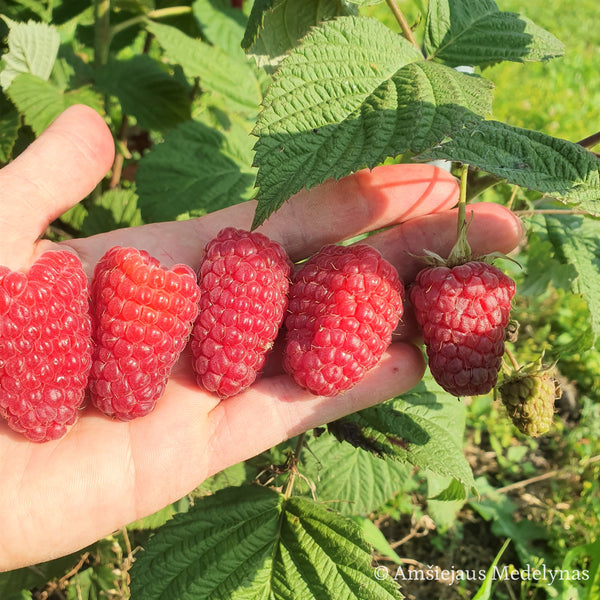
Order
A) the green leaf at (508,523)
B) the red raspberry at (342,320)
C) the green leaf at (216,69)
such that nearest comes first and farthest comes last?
the red raspberry at (342,320), the green leaf at (216,69), the green leaf at (508,523)

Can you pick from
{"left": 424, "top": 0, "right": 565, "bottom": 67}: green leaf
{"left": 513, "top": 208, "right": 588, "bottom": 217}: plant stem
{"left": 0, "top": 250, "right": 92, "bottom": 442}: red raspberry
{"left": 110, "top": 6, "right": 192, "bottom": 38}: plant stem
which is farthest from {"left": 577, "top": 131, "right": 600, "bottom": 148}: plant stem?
{"left": 110, "top": 6, "right": 192, "bottom": 38}: plant stem

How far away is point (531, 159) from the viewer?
1.45 metres

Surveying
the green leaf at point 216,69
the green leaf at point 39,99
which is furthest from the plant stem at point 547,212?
the green leaf at point 39,99

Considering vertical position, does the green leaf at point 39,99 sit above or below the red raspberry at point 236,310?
above

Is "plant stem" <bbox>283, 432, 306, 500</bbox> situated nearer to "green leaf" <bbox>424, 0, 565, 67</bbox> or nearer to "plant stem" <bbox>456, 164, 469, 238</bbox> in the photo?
"plant stem" <bbox>456, 164, 469, 238</bbox>

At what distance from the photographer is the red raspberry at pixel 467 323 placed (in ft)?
5.14

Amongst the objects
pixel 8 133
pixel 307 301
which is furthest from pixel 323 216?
pixel 8 133

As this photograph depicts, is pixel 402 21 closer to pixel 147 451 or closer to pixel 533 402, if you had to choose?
pixel 533 402

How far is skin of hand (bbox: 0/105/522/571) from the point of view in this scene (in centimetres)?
159

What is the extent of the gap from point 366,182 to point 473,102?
472 mm

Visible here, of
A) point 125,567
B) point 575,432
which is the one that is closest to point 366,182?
point 125,567

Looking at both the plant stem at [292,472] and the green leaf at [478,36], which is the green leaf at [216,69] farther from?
the plant stem at [292,472]

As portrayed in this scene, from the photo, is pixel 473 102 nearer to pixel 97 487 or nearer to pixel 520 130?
pixel 520 130

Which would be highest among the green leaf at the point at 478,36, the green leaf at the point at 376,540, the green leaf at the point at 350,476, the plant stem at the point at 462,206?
the green leaf at the point at 478,36
